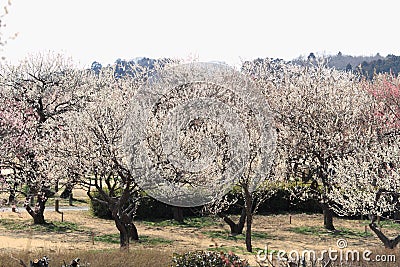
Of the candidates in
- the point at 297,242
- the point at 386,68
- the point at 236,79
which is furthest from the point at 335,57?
the point at 297,242

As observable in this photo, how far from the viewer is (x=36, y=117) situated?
1947cm

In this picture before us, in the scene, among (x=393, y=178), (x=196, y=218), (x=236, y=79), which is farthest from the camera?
(x=236, y=79)

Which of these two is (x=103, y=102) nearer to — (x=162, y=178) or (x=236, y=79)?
(x=162, y=178)

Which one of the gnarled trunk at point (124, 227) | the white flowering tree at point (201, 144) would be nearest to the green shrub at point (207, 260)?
the gnarled trunk at point (124, 227)

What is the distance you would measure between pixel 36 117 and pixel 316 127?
10883 mm

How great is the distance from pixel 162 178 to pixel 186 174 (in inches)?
33.9

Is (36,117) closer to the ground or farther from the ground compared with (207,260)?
farther from the ground

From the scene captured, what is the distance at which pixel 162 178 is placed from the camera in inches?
596

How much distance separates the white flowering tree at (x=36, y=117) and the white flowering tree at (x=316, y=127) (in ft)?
26.9

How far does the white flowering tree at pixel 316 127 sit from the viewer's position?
1833 centimetres

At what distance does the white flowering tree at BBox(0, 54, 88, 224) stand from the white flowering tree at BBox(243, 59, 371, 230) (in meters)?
8.19

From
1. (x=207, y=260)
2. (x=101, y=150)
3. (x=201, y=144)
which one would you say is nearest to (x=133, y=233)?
(x=101, y=150)

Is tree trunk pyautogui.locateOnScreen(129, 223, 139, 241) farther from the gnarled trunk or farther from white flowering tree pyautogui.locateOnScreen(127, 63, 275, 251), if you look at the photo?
white flowering tree pyautogui.locateOnScreen(127, 63, 275, 251)

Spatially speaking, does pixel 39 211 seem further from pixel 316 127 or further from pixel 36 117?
pixel 316 127
